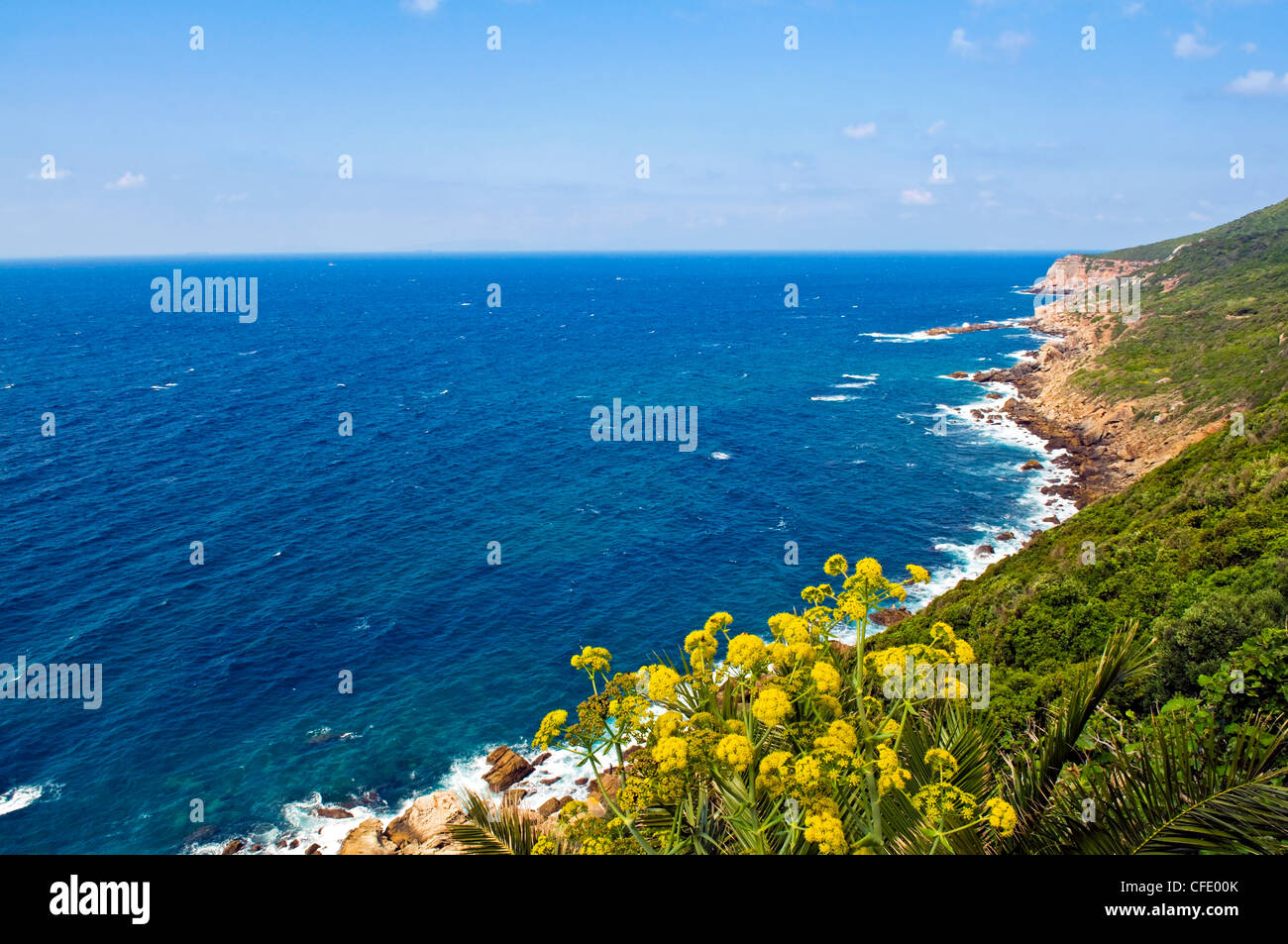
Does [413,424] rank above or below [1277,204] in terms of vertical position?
below

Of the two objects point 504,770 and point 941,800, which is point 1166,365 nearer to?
point 504,770

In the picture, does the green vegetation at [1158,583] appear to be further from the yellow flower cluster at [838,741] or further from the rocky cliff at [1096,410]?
the rocky cliff at [1096,410]

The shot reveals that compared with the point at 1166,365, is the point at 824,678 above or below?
below

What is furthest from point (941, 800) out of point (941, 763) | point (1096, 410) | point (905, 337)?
point (905, 337)

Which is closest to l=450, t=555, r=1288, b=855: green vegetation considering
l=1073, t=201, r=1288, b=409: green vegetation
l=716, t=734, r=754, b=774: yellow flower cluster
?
l=716, t=734, r=754, b=774: yellow flower cluster

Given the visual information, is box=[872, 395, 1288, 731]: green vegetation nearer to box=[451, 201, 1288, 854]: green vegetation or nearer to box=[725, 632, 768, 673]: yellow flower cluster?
box=[451, 201, 1288, 854]: green vegetation
